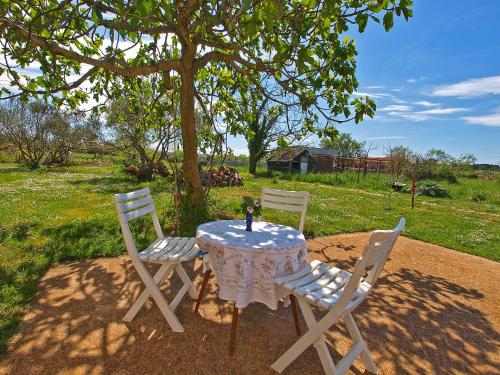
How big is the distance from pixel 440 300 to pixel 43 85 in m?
8.16

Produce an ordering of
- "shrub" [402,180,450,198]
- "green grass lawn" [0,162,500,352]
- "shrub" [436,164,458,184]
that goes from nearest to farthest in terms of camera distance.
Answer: "green grass lawn" [0,162,500,352], "shrub" [402,180,450,198], "shrub" [436,164,458,184]

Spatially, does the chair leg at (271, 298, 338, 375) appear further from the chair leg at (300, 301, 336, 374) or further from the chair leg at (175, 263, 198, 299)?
the chair leg at (175, 263, 198, 299)

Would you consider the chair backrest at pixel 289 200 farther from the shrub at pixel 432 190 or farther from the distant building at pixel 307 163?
the distant building at pixel 307 163

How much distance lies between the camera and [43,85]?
6.29 m

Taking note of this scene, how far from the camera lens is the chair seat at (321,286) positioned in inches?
102

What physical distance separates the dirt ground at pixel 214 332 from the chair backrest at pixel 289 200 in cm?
142

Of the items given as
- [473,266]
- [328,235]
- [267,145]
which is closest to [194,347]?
[328,235]

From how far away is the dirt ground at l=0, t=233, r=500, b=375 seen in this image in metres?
2.77

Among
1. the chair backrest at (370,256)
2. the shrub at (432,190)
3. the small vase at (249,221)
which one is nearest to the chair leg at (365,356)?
the chair backrest at (370,256)

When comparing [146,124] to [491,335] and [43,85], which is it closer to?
[43,85]

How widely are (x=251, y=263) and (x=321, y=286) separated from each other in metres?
0.68

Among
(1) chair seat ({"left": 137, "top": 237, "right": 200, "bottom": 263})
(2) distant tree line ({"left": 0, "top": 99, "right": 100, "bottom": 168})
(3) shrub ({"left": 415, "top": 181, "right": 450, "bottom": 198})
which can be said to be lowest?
(3) shrub ({"left": 415, "top": 181, "right": 450, "bottom": 198})

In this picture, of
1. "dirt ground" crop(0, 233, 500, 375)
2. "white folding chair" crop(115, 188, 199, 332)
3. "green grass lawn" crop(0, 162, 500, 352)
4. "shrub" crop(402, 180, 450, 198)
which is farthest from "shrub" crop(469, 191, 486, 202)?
"white folding chair" crop(115, 188, 199, 332)

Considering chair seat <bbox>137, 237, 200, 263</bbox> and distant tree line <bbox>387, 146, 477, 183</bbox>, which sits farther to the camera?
distant tree line <bbox>387, 146, 477, 183</bbox>
